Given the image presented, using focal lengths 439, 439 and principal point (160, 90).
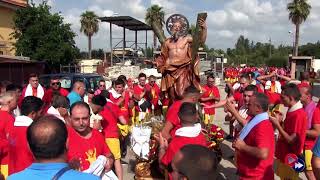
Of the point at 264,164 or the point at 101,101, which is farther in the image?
the point at 101,101

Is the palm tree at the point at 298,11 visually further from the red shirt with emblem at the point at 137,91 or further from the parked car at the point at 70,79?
the red shirt with emblem at the point at 137,91

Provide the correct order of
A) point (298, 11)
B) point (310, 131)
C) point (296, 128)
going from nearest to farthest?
point (296, 128), point (310, 131), point (298, 11)

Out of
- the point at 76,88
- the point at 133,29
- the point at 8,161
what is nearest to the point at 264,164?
the point at 8,161

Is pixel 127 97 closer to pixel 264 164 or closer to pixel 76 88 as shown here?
pixel 76 88

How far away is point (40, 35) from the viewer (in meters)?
25.4

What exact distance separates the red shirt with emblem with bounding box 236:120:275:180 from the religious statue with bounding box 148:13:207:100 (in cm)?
362

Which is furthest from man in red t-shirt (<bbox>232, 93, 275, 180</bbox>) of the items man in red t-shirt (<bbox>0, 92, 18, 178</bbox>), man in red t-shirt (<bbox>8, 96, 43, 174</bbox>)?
man in red t-shirt (<bbox>0, 92, 18, 178</bbox>)

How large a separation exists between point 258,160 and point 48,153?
89.8 inches

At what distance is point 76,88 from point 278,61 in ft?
216

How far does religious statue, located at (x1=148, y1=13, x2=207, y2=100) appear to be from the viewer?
7781 millimetres

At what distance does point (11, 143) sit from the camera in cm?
444

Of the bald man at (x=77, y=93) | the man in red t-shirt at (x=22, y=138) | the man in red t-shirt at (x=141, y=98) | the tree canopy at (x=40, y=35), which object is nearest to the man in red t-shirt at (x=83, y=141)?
the man in red t-shirt at (x=22, y=138)

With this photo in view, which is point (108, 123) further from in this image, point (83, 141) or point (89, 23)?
point (89, 23)

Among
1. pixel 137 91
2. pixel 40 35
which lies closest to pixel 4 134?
pixel 137 91
